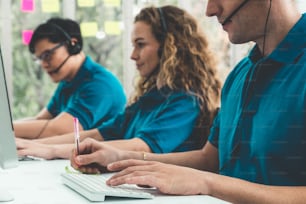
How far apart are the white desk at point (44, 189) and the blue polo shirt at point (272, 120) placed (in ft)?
0.77

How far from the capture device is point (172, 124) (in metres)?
1.51

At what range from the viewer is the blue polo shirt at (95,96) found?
6.70ft

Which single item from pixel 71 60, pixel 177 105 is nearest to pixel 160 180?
pixel 177 105

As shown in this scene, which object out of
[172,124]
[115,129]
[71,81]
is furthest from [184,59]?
[71,81]

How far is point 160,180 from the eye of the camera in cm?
84

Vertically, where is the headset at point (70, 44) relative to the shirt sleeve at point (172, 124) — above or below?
above

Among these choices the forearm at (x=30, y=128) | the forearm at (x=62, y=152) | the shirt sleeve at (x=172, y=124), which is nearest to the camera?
the forearm at (x=62, y=152)

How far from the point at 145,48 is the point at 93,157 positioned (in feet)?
2.14

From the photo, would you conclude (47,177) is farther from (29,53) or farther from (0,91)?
(29,53)

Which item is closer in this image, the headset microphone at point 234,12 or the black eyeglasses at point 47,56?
the headset microphone at point 234,12

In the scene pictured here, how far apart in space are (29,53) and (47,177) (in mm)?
1269

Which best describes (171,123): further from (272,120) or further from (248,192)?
(248,192)

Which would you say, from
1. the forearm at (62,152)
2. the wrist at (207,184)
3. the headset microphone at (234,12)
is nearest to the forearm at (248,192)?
the wrist at (207,184)

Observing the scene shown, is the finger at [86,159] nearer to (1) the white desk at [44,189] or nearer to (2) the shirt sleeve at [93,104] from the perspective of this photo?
(1) the white desk at [44,189]
